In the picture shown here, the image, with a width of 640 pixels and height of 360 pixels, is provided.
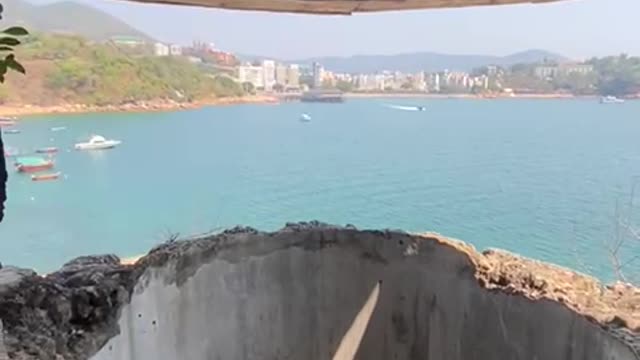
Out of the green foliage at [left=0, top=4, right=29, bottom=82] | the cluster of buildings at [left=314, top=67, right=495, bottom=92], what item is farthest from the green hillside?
the green foliage at [left=0, top=4, right=29, bottom=82]

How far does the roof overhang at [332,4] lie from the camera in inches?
141

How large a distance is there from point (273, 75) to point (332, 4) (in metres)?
11.2

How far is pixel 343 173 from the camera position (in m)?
15.1

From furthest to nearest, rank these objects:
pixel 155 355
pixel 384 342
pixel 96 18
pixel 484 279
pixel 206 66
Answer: pixel 206 66 → pixel 96 18 → pixel 384 342 → pixel 484 279 → pixel 155 355

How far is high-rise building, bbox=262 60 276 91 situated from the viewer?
1470 centimetres

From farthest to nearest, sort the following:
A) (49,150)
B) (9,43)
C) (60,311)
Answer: (49,150)
(60,311)
(9,43)

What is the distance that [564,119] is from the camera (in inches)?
627

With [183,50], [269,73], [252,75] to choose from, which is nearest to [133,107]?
[183,50]

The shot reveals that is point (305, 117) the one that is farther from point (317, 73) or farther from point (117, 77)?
point (117, 77)

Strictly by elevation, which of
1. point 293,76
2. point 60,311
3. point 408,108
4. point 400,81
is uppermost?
point 293,76

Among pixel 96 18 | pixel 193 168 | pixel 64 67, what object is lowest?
pixel 193 168

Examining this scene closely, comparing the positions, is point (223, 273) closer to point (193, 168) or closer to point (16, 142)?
point (16, 142)

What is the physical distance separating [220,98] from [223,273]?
1048 cm

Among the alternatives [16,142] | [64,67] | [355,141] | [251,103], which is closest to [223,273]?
[64,67]
